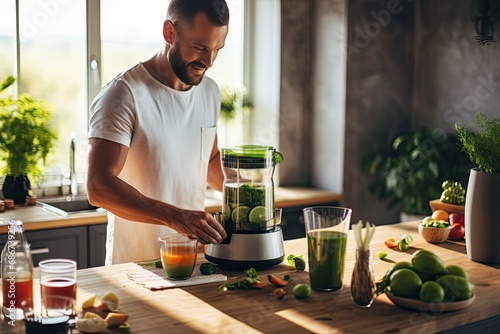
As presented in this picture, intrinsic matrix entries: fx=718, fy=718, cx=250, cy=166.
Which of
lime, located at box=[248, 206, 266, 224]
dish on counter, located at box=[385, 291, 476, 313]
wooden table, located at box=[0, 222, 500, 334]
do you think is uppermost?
lime, located at box=[248, 206, 266, 224]

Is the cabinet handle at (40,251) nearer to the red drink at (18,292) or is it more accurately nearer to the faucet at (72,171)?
the faucet at (72,171)

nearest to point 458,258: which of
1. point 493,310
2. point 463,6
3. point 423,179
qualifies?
point 493,310

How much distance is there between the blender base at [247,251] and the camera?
220 centimetres

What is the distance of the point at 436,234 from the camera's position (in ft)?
8.70

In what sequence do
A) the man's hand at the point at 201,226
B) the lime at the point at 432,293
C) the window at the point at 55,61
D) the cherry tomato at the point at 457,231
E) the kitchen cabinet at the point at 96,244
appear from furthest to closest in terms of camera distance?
the window at the point at 55,61
the kitchen cabinet at the point at 96,244
the cherry tomato at the point at 457,231
the man's hand at the point at 201,226
the lime at the point at 432,293

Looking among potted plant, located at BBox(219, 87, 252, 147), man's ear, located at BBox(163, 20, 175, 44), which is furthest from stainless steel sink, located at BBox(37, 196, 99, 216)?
man's ear, located at BBox(163, 20, 175, 44)

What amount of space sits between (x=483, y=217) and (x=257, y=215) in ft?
2.51

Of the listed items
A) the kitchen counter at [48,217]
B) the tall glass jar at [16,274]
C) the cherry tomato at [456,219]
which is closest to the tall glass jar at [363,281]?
the tall glass jar at [16,274]

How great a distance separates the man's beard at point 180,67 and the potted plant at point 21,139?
1.35m

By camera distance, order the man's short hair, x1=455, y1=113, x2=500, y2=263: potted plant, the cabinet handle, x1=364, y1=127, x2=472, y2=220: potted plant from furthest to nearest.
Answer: x1=364, y1=127, x2=472, y2=220: potted plant
the cabinet handle
the man's short hair
x1=455, y1=113, x2=500, y2=263: potted plant

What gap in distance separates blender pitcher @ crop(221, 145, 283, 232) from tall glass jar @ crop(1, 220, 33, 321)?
0.66 m

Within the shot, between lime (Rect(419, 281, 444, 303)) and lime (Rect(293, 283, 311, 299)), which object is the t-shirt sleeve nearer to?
lime (Rect(293, 283, 311, 299))

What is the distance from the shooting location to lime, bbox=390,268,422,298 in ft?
6.18

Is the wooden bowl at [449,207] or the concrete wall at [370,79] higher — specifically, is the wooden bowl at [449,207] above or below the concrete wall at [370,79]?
below
